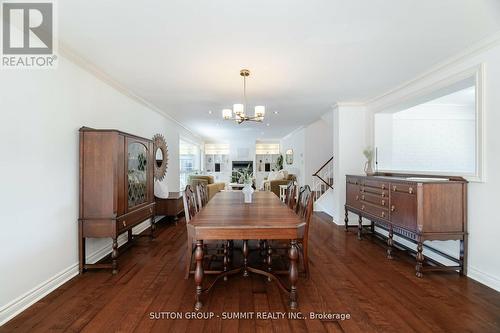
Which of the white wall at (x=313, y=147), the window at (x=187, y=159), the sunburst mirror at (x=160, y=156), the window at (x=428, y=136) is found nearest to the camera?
the window at (x=428, y=136)

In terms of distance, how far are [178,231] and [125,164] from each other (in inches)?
77.0

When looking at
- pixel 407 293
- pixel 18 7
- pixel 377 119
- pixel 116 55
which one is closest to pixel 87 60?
pixel 116 55

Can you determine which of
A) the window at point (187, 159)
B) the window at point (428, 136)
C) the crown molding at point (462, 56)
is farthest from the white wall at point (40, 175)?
the window at point (187, 159)

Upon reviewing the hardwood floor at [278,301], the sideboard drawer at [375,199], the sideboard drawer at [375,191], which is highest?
the sideboard drawer at [375,191]

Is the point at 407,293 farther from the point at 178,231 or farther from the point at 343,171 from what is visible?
the point at 178,231

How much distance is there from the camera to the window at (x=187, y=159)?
318 inches

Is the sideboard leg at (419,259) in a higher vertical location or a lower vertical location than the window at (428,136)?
lower

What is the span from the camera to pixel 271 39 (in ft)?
7.72

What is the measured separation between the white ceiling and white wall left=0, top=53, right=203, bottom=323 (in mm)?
518

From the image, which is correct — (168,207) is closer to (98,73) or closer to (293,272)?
(98,73)

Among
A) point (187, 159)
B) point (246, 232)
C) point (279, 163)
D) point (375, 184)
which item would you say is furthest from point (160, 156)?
point (279, 163)

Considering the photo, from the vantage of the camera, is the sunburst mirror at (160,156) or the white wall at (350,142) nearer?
the white wall at (350,142)

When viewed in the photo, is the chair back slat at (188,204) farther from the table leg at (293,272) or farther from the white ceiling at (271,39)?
the white ceiling at (271,39)

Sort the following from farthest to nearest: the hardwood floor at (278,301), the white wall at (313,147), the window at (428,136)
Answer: the white wall at (313,147), the window at (428,136), the hardwood floor at (278,301)
